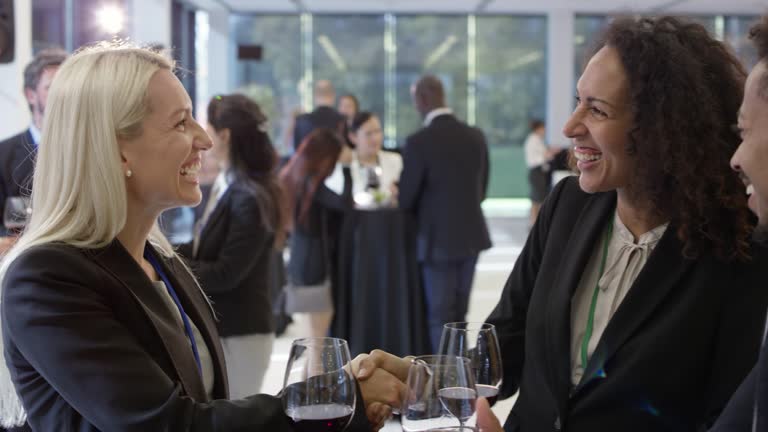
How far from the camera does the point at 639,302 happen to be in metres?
1.72

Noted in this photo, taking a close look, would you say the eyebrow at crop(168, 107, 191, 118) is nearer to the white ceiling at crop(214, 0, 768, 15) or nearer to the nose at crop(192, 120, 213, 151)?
the nose at crop(192, 120, 213, 151)

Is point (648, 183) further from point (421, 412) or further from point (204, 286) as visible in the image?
point (204, 286)

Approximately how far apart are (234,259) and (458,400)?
2212 mm

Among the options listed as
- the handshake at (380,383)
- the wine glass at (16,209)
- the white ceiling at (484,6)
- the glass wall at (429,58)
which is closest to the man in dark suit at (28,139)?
the wine glass at (16,209)

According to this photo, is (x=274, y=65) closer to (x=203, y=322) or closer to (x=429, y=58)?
(x=429, y=58)

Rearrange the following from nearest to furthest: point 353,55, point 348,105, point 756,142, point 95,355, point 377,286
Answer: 1. point 756,142
2. point 95,355
3. point 377,286
4. point 348,105
5. point 353,55

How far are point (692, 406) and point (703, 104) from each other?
60 cm

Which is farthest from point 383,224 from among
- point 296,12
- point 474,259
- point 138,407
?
point 296,12

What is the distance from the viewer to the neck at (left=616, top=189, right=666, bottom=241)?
6.07 ft

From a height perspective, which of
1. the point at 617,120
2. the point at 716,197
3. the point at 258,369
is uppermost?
the point at 617,120

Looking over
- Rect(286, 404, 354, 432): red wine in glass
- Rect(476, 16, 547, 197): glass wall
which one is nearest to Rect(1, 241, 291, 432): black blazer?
Rect(286, 404, 354, 432): red wine in glass

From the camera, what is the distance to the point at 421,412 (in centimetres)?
134

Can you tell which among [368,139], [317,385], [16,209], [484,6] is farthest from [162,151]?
[484,6]

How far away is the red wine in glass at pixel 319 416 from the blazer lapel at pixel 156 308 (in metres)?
0.31
